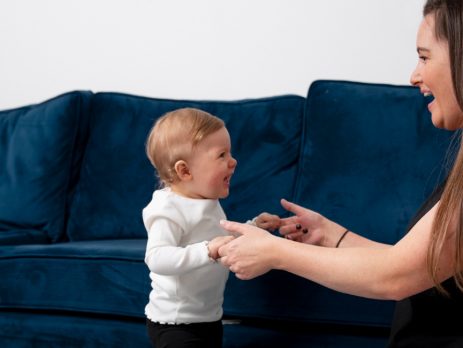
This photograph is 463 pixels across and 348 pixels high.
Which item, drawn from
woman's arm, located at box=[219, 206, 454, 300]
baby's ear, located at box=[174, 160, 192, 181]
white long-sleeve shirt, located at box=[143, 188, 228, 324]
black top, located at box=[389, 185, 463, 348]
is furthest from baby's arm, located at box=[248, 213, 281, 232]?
black top, located at box=[389, 185, 463, 348]

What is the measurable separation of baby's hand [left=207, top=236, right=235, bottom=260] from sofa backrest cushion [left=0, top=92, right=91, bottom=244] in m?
1.30

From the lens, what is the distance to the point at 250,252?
1.60 meters

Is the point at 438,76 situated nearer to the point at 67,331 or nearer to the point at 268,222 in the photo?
the point at 268,222

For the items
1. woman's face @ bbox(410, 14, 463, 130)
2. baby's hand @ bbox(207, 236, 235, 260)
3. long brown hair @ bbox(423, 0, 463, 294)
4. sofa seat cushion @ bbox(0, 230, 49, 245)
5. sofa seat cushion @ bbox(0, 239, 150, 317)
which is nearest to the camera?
long brown hair @ bbox(423, 0, 463, 294)

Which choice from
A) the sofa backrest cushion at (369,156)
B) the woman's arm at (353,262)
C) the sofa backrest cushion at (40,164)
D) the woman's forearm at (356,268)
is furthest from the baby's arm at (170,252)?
the sofa backrest cushion at (40,164)

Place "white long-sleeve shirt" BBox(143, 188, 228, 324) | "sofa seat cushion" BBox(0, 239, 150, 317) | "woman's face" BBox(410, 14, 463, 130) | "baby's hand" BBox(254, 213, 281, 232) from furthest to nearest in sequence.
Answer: "sofa seat cushion" BBox(0, 239, 150, 317) → "baby's hand" BBox(254, 213, 281, 232) → "white long-sleeve shirt" BBox(143, 188, 228, 324) → "woman's face" BBox(410, 14, 463, 130)

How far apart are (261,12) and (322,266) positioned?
1976 mm

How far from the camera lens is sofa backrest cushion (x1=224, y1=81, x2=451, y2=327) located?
244 centimetres

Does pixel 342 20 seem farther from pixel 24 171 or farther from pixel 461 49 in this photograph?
pixel 461 49

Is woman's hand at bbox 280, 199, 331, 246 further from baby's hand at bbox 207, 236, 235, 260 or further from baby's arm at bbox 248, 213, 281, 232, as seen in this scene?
baby's hand at bbox 207, 236, 235, 260

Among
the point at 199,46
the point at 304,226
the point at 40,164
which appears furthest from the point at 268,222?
the point at 199,46

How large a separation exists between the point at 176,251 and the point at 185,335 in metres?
0.23

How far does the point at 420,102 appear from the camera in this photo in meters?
2.57

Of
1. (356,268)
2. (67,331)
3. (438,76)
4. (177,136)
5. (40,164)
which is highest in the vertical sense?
(438,76)
